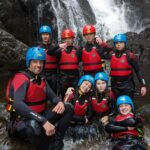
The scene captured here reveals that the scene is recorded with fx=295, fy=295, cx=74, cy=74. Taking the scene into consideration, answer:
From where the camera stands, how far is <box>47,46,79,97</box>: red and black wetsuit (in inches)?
271

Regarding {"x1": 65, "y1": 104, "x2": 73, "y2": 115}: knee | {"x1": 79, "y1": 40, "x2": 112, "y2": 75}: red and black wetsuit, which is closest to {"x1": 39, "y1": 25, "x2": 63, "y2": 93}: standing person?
{"x1": 79, "y1": 40, "x2": 112, "y2": 75}: red and black wetsuit

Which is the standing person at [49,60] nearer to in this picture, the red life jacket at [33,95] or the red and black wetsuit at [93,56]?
the red and black wetsuit at [93,56]

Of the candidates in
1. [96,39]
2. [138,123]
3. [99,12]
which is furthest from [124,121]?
[99,12]

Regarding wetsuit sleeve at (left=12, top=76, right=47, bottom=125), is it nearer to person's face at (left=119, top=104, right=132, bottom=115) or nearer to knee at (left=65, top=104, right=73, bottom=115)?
knee at (left=65, top=104, right=73, bottom=115)

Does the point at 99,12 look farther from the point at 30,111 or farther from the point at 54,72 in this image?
the point at 30,111

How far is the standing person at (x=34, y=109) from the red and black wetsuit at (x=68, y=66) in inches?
90.9

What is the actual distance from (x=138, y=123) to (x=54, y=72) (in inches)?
116

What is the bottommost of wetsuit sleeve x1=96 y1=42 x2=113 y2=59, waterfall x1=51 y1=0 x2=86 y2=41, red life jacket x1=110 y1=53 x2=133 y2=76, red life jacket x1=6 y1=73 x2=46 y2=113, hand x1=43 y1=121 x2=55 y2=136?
hand x1=43 y1=121 x2=55 y2=136

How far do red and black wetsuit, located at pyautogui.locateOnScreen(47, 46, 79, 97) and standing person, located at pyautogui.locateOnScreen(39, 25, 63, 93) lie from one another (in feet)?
0.59

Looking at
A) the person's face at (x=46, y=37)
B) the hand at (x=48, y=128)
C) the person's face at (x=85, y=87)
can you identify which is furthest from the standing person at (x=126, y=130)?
the person's face at (x=46, y=37)

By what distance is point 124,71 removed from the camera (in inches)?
256

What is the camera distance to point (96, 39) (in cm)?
686

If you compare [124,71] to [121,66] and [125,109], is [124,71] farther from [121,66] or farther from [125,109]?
[125,109]

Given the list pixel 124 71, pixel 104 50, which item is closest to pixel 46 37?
pixel 104 50
